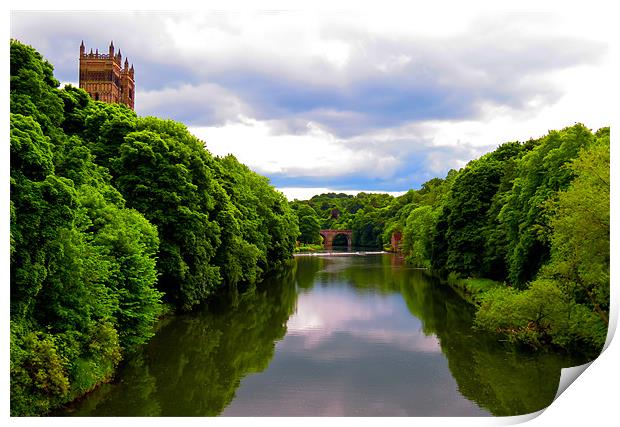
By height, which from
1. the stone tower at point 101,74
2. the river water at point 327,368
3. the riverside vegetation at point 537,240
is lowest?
the river water at point 327,368

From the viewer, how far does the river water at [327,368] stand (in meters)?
18.3

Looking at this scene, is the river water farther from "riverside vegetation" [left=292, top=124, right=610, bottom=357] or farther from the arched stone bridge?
the arched stone bridge

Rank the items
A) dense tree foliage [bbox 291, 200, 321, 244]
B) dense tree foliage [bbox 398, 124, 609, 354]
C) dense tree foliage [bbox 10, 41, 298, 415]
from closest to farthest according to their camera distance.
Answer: dense tree foliage [bbox 10, 41, 298, 415] → dense tree foliage [bbox 398, 124, 609, 354] → dense tree foliage [bbox 291, 200, 321, 244]

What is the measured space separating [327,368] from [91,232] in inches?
352

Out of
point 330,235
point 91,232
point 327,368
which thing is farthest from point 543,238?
point 330,235

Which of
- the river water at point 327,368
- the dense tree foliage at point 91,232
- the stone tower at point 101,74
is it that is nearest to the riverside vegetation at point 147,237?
the dense tree foliage at point 91,232

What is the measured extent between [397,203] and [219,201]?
82.1 metres

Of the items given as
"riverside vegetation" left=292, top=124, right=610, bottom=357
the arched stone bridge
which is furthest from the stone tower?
the arched stone bridge

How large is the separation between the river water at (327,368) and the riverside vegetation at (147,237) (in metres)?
1.09

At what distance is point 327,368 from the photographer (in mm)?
22391

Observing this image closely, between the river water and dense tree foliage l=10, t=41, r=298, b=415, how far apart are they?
154cm

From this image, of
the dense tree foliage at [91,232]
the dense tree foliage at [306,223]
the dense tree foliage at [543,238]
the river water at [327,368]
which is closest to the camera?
the dense tree foliage at [91,232]

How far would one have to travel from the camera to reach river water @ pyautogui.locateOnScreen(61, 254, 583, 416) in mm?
18281

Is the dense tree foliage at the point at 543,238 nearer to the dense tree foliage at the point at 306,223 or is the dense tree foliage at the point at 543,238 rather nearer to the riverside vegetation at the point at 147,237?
the riverside vegetation at the point at 147,237
